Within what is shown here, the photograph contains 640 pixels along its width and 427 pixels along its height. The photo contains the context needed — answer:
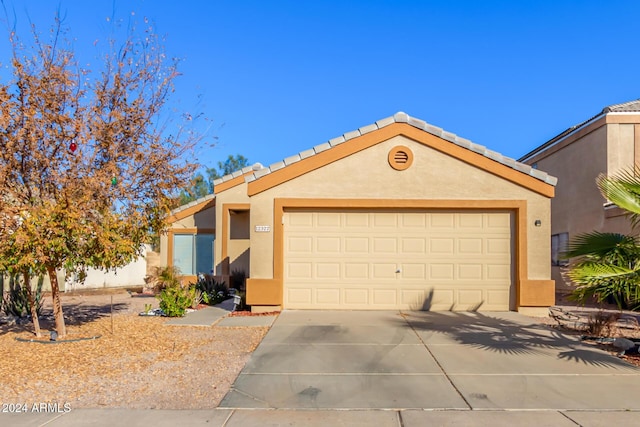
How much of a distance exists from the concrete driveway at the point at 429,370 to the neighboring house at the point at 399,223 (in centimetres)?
173

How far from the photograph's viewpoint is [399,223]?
12.0 m

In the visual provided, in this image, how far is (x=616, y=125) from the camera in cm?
1578

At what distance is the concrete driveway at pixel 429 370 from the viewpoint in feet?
18.5

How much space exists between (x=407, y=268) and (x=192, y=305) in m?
5.73

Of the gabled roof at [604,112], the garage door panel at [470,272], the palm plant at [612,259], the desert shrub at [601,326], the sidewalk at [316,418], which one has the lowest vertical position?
the sidewalk at [316,418]

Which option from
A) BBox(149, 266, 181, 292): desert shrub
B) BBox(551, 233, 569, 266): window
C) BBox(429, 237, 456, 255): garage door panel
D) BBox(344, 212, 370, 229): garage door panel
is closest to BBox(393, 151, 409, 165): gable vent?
BBox(344, 212, 370, 229): garage door panel

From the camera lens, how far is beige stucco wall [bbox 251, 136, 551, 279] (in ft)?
38.6

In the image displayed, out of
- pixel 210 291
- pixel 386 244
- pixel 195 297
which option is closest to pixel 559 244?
pixel 386 244

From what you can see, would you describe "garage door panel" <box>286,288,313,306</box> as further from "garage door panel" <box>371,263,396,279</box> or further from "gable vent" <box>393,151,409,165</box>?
"gable vent" <box>393,151,409,165</box>

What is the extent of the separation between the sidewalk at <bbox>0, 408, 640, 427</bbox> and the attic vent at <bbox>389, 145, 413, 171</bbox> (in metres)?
7.33

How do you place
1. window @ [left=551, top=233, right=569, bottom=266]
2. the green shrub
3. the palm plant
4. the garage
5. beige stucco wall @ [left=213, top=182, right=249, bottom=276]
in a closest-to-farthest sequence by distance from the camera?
the palm plant < the green shrub < the garage < beige stucco wall @ [left=213, top=182, right=249, bottom=276] < window @ [left=551, top=233, right=569, bottom=266]

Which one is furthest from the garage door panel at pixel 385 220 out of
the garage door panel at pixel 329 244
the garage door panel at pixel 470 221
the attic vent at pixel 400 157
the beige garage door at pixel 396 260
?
the garage door panel at pixel 470 221

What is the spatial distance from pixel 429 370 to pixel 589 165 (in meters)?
13.5

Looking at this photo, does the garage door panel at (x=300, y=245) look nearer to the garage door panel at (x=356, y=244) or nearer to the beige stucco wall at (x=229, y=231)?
the garage door panel at (x=356, y=244)
